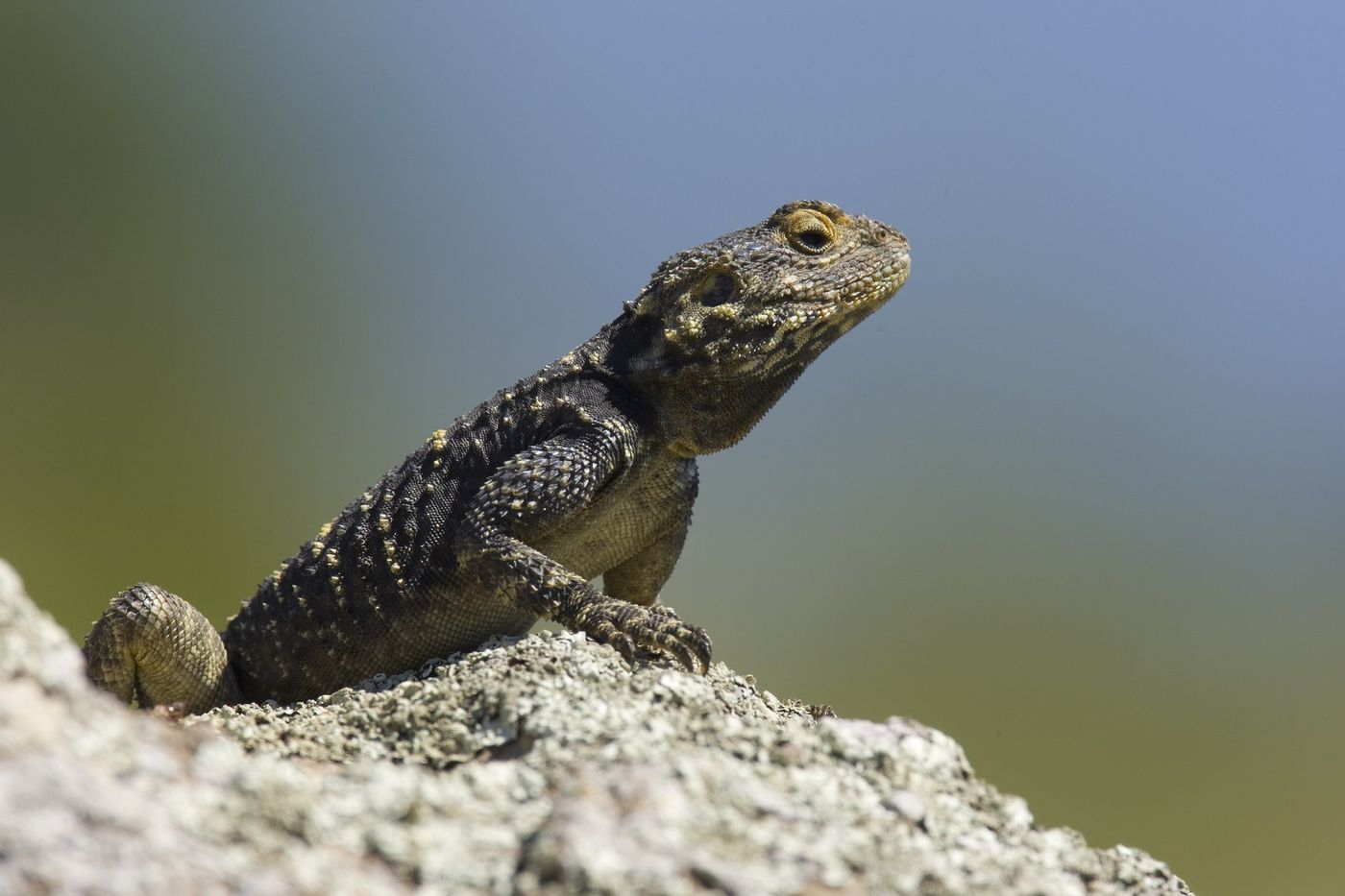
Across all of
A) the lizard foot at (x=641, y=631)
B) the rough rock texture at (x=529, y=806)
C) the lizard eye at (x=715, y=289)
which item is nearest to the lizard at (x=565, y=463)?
the lizard eye at (x=715, y=289)

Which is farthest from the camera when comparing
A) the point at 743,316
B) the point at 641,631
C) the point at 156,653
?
the point at 156,653

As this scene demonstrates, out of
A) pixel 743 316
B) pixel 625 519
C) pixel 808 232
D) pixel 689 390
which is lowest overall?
pixel 625 519

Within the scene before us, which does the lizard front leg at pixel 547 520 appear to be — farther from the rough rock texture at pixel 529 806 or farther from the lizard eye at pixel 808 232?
the lizard eye at pixel 808 232

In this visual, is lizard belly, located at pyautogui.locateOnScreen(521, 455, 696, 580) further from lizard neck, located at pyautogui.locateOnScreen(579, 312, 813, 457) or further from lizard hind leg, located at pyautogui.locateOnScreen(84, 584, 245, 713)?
lizard hind leg, located at pyautogui.locateOnScreen(84, 584, 245, 713)

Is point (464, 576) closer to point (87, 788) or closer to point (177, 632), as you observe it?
point (177, 632)

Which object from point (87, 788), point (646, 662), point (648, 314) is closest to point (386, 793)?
point (87, 788)

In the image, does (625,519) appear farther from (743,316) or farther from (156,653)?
(156,653)

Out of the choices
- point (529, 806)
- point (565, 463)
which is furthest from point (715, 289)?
point (529, 806)
